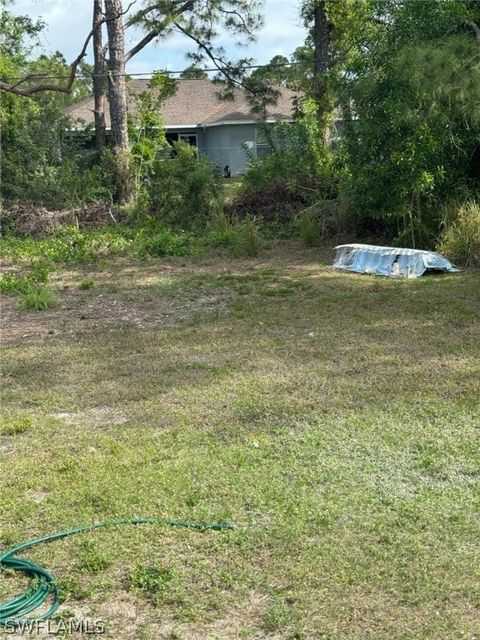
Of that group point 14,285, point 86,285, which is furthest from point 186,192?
point 14,285

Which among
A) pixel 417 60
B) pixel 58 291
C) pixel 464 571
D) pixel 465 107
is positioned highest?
pixel 417 60

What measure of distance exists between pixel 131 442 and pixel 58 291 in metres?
5.22

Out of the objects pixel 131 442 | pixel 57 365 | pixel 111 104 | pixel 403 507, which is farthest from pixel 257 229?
pixel 403 507

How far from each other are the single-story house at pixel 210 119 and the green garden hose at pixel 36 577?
2556cm

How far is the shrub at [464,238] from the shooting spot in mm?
9367

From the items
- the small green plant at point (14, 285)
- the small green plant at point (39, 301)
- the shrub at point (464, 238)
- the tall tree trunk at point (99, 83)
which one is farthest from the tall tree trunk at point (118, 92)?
the shrub at point (464, 238)

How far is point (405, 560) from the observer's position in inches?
113

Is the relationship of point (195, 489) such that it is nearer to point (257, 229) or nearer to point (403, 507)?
point (403, 507)

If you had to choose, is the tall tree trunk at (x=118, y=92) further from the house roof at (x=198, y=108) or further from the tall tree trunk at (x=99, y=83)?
the house roof at (x=198, y=108)

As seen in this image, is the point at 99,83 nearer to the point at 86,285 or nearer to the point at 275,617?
the point at 86,285

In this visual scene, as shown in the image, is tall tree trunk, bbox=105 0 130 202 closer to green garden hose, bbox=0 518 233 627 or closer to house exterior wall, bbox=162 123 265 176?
house exterior wall, bbox=162 123 265 176

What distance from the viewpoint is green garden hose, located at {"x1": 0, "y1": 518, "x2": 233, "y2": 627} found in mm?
2611

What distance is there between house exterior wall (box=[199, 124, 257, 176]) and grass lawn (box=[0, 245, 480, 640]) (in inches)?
892

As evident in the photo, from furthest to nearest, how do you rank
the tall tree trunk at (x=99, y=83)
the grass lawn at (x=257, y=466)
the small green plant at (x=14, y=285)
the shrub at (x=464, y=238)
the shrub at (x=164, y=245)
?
the tall tree trunk at (x=99, y=83)
the shrub at (x=164, y=245)
the shrub at (x=464, y=238)
the small green plant at (x=14, y=285)
the grass lawn at (x=257, y=466)
